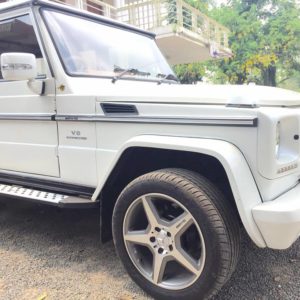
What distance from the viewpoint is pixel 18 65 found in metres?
2.71

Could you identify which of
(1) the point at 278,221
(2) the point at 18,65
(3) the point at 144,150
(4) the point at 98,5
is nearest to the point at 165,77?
(3) the point at 144,150

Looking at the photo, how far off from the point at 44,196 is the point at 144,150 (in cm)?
98

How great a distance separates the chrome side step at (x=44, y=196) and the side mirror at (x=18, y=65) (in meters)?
0.94

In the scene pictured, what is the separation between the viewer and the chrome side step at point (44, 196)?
2.80 metres

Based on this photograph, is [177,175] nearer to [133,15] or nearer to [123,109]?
[123,109]

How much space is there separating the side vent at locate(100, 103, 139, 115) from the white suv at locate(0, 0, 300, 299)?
0.01 meters

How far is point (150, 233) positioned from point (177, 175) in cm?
44

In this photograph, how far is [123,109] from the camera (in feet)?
8.53

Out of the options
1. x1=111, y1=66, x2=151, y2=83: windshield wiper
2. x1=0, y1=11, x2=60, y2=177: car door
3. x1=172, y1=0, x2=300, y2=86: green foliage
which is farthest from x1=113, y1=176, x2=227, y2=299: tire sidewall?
x1=172, y1=0, x2=300, y2=86: green foliage

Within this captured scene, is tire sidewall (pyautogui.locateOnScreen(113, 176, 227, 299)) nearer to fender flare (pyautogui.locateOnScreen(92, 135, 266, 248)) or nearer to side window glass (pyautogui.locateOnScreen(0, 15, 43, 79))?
fender flare (pyautogui.locateOnScreen(92, 135, 266, 248))

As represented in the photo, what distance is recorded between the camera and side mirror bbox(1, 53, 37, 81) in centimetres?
269

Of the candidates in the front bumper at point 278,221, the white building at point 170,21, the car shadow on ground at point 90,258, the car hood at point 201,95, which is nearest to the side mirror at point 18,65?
the car hood at point 201,95

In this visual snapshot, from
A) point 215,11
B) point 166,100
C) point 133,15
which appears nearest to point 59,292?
point 166,100

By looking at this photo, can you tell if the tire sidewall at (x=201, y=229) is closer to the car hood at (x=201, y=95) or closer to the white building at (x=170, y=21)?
the car hood at (x=201, y=95)
